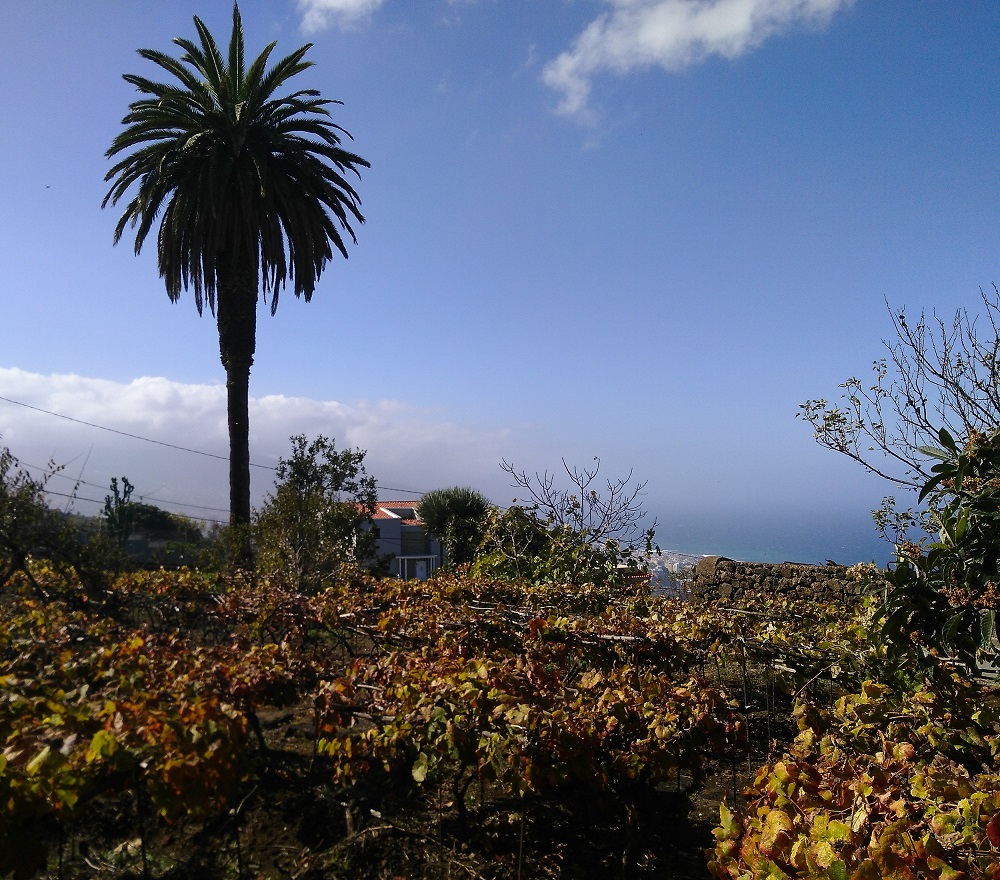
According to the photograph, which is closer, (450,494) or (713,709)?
(713,709)

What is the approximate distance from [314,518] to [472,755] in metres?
10.8

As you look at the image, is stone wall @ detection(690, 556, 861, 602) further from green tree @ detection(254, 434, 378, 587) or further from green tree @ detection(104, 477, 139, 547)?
green tree @ detection(104, 477, 139, 547)

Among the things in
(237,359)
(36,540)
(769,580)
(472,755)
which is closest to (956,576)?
(472,755)

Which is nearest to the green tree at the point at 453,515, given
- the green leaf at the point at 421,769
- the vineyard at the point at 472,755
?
the vineyard at the point at 472,755

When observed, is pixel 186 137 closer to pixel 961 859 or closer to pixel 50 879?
pixel 50 879

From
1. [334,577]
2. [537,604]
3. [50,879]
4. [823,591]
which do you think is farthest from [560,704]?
[823,591]

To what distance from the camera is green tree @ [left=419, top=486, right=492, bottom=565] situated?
17031 millimetres

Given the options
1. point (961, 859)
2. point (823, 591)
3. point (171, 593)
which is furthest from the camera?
point (823, 591)

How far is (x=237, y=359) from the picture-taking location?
1452 centimetres

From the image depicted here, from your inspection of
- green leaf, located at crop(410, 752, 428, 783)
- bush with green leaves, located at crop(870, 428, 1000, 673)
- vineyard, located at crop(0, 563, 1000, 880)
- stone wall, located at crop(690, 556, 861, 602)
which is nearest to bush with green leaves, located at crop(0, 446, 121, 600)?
vineyard, located at crop(0, 563, 1000, 880)

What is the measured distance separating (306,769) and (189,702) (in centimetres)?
218

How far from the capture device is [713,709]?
3.59m

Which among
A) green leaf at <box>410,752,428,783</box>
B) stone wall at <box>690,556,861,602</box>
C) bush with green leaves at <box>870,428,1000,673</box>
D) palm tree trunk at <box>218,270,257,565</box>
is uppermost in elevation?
palm tree trunk at <box>218,270,257,565</box>

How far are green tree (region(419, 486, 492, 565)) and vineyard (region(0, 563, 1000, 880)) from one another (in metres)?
11.1
